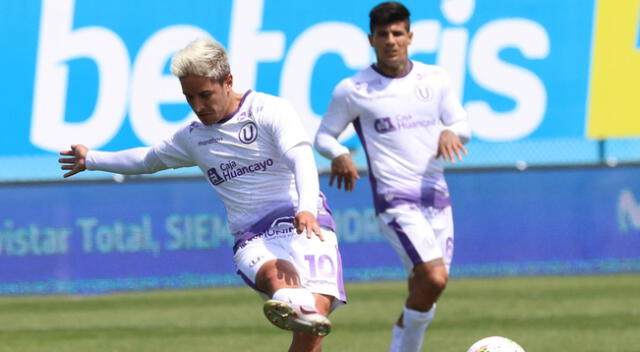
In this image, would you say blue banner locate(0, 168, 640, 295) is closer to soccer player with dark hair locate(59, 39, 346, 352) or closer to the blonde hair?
soccer player with dark hair locate(59, 39, 346, 352)

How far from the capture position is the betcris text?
21.0 metres

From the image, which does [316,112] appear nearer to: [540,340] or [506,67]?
[506,67]

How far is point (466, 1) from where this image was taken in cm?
2158

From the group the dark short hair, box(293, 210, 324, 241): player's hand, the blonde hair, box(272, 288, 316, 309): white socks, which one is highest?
the dark short hair

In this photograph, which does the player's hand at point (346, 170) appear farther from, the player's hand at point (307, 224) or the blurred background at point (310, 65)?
the blurred background at point (310, 65)

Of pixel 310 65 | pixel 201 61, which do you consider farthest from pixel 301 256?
pixel 310 65

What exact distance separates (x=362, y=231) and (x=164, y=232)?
2.42 m

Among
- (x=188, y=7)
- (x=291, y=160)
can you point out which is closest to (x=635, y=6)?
(x=188, y=7)

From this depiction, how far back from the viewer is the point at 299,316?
556 centimetres

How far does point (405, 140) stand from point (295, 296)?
2774mm

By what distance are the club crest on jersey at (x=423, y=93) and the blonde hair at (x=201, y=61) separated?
102 inches

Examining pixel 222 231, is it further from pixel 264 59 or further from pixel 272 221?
pixel 272 221

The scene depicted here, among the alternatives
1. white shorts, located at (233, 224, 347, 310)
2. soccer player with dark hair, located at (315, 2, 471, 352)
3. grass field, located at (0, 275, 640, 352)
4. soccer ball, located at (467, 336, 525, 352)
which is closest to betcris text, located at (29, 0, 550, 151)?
grass field, located at (0, 275, 640, 352)

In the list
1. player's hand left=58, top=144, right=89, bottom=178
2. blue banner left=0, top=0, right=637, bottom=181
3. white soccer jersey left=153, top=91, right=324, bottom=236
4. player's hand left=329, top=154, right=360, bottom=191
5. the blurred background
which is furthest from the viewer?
blue banner left=0, top=0, right=637, bottom=181
